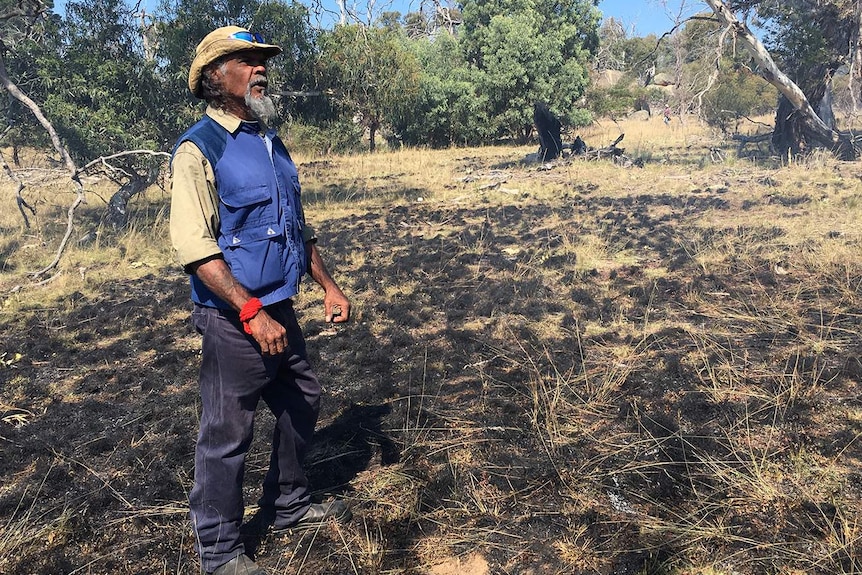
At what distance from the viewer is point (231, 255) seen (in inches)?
74.9

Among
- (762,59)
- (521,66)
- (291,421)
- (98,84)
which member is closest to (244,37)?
(291,421)

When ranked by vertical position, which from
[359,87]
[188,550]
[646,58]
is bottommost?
[188,550]

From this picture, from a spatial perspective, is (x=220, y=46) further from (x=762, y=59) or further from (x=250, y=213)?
Result: (x=762, y=59)

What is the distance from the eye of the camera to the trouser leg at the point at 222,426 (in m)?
1.95

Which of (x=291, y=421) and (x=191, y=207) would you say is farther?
(x=291, y=421)

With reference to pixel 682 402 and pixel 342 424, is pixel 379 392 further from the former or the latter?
pixel 682 402

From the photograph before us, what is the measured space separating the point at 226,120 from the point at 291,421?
45.7 inches

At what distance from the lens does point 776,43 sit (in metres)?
13.2

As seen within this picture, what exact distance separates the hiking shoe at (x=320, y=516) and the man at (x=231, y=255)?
325mm

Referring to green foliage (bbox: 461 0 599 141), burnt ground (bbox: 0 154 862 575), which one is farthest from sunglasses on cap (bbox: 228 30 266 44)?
green foliage (bbox: 461 0 599 141)

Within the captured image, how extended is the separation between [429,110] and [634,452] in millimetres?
20651

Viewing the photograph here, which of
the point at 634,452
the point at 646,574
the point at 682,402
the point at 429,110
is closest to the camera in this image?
the point at 646,574

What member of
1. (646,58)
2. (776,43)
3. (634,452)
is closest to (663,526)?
(634,452)

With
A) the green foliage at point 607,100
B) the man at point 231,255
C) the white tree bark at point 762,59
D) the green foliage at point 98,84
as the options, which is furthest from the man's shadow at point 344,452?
the green foliage at point 607,100
